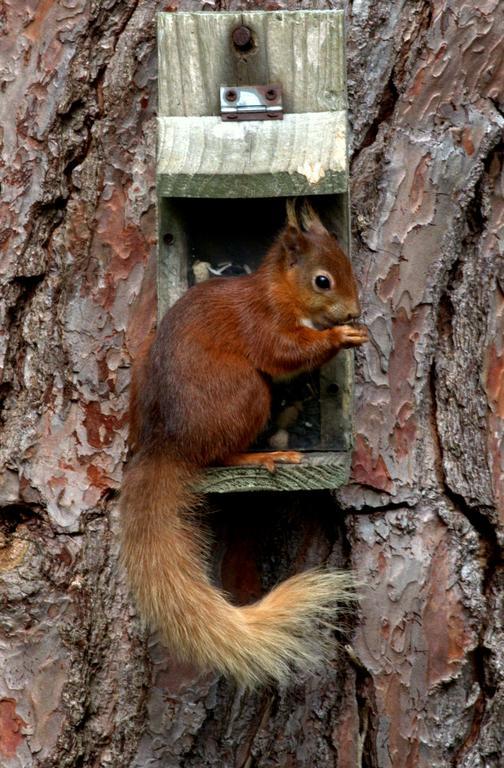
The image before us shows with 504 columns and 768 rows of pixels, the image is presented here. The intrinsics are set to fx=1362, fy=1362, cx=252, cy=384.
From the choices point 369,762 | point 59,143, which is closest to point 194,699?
point 369,762

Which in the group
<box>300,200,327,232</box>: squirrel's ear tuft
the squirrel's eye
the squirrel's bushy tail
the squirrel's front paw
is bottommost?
the squirrel's bushy tail

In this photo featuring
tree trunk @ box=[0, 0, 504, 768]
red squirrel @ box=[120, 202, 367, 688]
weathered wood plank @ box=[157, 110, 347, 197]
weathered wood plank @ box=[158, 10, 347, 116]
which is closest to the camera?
weathered wood plank @ box=[157, 110, 347, 197]

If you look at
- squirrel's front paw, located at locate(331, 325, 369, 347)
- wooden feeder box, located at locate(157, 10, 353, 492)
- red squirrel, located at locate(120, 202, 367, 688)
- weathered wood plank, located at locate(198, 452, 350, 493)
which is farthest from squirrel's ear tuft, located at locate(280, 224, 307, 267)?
weathered wood plank, located at locate(198, 452, 350, 493)

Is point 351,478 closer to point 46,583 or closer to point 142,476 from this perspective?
point 142,476

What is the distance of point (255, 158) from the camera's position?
3.40m

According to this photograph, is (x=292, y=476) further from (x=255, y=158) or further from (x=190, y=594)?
(x=255, y=158)

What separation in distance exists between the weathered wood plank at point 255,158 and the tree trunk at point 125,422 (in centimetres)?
44

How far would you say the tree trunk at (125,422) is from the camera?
3908 millimetres

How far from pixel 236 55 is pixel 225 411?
959 mm

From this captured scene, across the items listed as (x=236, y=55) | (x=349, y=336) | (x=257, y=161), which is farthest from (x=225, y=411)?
(x=236, y=55)

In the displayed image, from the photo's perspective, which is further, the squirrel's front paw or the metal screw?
the metal screw

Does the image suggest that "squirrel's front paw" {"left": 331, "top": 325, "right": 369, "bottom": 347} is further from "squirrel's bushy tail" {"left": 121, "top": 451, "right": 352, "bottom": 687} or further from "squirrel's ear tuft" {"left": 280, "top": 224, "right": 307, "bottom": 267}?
"squirrel's bushy tail" {"left": 121, "top": 451, "right": 352, "bottom": 687}

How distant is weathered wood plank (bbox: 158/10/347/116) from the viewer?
360 centimetres

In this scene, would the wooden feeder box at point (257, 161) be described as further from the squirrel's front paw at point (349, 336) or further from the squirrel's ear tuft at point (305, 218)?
the squirrel's front paw at point (349, 336)
